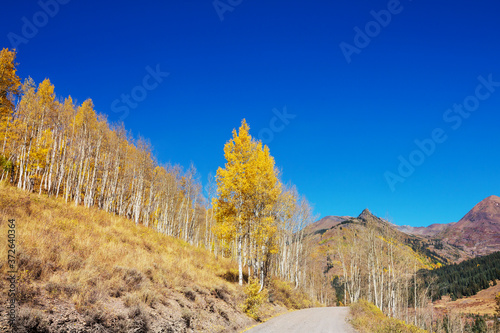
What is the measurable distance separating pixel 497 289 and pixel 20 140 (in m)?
192

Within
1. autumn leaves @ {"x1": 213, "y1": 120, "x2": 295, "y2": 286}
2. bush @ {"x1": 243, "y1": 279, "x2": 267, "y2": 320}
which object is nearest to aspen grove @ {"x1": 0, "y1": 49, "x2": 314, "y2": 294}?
autumn leaves @ {"x1": 213, "y1": 120, "x2": 295, "y2": 286}

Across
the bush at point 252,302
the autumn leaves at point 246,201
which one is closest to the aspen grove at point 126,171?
the autumn leaves at point 246,201

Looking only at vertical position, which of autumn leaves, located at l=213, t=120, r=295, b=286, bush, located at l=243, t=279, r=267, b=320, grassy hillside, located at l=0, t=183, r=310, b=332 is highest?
autumn leaves, located at l=213, t=120, r=295, b=286

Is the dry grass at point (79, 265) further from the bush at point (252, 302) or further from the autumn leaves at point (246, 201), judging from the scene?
the autumn leaves at point (246, 201)

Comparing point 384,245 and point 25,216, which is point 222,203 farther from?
point 384,245

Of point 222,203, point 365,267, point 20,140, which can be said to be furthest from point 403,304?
point 20,140

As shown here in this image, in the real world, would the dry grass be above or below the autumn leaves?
below

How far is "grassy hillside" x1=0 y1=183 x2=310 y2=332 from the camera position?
6.65m

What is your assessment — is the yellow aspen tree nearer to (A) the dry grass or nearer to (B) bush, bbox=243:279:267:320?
(B) bush, bbox=243:279:267:320

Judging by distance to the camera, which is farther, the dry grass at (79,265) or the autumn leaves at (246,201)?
the autumn leaves at (246,201)

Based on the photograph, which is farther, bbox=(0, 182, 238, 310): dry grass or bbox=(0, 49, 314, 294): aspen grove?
bbox=(0, 49, 314, 294): aspen grove

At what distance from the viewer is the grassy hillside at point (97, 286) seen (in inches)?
262

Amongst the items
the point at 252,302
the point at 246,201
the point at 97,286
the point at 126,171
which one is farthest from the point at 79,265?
the point at 126,171

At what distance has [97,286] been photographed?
8156 millimetres
